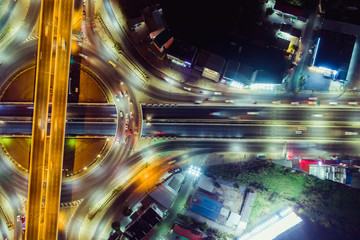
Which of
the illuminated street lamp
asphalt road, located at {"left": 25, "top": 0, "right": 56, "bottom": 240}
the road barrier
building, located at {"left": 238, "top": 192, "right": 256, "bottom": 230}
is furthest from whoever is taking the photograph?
the road barrier

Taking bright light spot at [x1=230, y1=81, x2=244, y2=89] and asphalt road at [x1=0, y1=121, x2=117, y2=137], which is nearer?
bright light spot at [x1=230, y1=81, x2=244, y2=89]

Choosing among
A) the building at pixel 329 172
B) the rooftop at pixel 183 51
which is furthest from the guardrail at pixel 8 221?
the building at pixel 329 172

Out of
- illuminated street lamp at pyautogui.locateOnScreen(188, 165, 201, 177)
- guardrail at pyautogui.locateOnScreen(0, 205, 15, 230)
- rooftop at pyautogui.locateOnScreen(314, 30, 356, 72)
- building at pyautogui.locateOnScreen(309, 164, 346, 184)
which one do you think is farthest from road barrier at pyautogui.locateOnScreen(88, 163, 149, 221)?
rooftop at pyautogui.locateOnScreen(314, 30, 356, 72)

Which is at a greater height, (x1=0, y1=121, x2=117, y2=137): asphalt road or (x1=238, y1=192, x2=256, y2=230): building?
(x1=0, y1=121, x2=117, y2=137): asphalt road

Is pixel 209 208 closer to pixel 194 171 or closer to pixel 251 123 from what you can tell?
pixel 194 171

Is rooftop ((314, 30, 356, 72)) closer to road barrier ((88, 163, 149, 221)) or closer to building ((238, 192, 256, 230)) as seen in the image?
building ((238, 192, 256, 230))

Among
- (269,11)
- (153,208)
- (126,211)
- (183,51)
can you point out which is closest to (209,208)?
(153,208)

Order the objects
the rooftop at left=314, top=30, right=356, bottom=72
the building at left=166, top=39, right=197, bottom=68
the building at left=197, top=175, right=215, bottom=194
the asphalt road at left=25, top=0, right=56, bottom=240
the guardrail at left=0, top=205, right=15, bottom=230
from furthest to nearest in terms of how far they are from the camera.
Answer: the guardrail at left=0, top=205, right=15, bottom=230
the building at left=197, top=175, right=215, bottom=194
the building at left=166, top=39, right=197, bottom=68
the rooftop at left=314, top=30, right=356, bottom=72
the asphalt road at left=25, top=0, right=56, bottom=240
